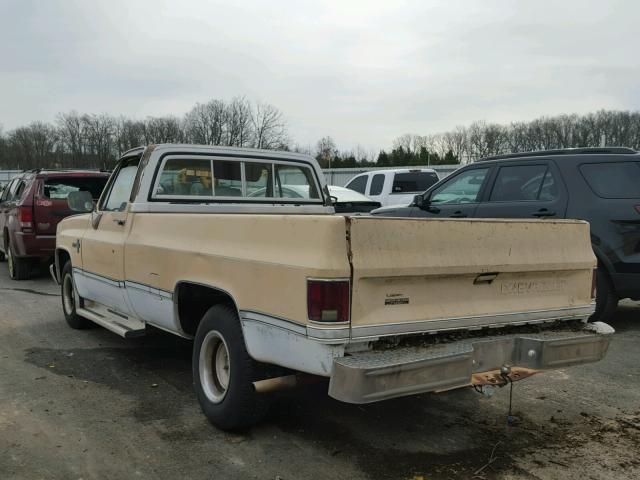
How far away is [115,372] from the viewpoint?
16.4ft

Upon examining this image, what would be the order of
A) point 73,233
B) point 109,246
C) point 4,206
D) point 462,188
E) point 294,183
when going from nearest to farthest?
point 109,246, point 294,183, point 73,233, point 462,188, point 4,206

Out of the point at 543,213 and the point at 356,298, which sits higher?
the point at 543,213

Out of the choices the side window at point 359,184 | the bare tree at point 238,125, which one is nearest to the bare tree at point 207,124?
the bare tree at point 238,125

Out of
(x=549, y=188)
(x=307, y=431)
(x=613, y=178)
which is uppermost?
(x=613, y=178)

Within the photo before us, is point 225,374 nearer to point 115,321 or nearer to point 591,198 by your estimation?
point 115,321

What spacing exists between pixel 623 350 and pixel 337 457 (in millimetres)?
3721

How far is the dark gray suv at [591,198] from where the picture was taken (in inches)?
235

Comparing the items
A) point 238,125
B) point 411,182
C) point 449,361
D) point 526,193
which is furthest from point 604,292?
point 238,125

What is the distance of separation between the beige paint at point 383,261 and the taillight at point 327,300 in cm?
4

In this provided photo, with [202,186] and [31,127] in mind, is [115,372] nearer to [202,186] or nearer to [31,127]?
[202,186]

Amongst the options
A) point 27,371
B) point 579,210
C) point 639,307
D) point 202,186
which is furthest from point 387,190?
point 27,371

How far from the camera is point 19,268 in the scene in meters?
10.1

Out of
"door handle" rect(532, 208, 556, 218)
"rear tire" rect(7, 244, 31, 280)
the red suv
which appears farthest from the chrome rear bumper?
"rear tire" rect(7, 244, 31, 280)

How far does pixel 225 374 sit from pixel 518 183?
4546 millimetres
